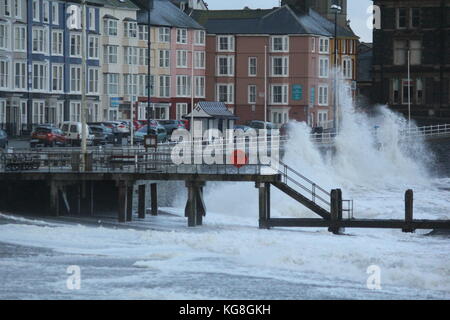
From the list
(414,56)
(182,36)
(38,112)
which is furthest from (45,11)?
(414,56)

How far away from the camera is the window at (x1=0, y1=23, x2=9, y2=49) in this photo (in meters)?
99.7

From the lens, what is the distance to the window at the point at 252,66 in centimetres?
13825

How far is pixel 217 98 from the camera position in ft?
452

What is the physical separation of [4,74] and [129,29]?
79.9 feet

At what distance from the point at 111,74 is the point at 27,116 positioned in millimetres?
17181

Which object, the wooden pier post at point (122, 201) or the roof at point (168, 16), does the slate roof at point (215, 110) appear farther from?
the wooden pier post at point (122, 201)

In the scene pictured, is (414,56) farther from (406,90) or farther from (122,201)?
(122,201)

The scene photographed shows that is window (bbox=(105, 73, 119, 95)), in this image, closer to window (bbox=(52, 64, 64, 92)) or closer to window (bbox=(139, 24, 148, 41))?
window (bbox=(139, 24, 148, 41))

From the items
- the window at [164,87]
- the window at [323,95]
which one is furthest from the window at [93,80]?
the window at [323,95]

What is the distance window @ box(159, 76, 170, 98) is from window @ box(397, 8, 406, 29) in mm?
22462

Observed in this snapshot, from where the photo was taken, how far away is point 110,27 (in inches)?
4678

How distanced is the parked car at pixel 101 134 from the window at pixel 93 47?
20238 millimetres

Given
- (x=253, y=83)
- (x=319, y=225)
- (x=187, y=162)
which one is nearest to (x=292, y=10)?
(x=253, y=83)

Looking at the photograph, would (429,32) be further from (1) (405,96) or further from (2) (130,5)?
(2) (130,5)
